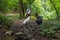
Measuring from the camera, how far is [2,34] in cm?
769

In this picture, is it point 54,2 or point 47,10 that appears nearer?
point 54,2

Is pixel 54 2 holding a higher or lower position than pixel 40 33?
higher

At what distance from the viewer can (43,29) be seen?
364 inches

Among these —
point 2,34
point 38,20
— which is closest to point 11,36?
point 2,34

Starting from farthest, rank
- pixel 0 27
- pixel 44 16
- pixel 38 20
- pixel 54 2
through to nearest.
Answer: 1. pixel 44 16
2. pixel 54 2
3. pixel 38 20
4. pixel 0 27

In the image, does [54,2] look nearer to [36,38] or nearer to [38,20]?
[38,20]

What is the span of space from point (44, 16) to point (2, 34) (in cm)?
878

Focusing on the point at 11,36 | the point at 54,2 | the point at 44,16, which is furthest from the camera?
the point at 44,16

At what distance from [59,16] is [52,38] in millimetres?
6728

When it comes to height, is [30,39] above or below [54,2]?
below

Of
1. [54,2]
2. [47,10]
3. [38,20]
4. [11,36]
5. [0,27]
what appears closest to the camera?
[11,36]

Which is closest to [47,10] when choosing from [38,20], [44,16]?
[44,16]

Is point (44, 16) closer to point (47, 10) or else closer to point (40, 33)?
point (47, 10)

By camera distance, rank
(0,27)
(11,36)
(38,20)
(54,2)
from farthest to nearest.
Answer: (54,2) → (38,20) → (0,27) → (11,36)
